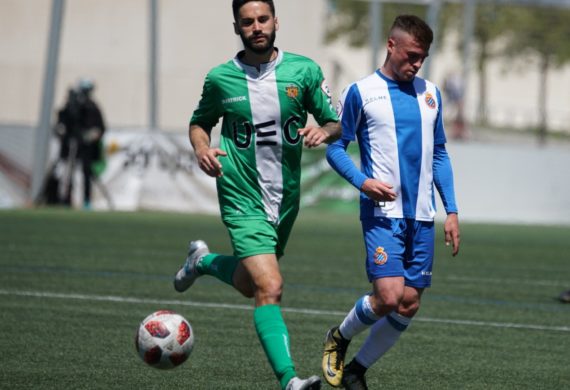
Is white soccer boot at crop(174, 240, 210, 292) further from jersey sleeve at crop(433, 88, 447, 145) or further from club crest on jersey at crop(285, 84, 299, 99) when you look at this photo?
jersey sleeve at crop(433, 88, 447, 145)

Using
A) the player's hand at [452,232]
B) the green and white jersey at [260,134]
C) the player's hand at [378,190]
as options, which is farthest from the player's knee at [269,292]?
the player's hand at [452,232]

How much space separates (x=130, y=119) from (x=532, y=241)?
16969 millimetres

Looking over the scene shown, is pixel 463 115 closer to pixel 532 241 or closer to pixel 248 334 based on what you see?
pixel 532 241

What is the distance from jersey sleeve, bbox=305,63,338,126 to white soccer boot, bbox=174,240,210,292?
4.67ft

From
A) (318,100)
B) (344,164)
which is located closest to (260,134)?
(318,100)

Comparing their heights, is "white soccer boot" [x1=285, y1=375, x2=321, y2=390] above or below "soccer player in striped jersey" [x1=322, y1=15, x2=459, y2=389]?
below

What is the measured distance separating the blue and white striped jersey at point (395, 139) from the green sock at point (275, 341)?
91 cm

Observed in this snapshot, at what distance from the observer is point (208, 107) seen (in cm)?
647

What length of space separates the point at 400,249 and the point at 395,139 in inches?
23.4

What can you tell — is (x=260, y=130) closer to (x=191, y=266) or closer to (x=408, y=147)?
(x=408, y=147)

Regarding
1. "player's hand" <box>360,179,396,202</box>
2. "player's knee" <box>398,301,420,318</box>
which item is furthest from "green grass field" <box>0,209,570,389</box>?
"player's hand" <box>360,179,396,202</box>

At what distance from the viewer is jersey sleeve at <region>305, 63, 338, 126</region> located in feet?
21.1

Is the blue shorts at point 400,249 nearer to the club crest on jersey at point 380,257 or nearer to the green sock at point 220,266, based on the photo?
the club crest on jersey at point 380,257

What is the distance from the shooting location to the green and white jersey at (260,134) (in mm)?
6289
